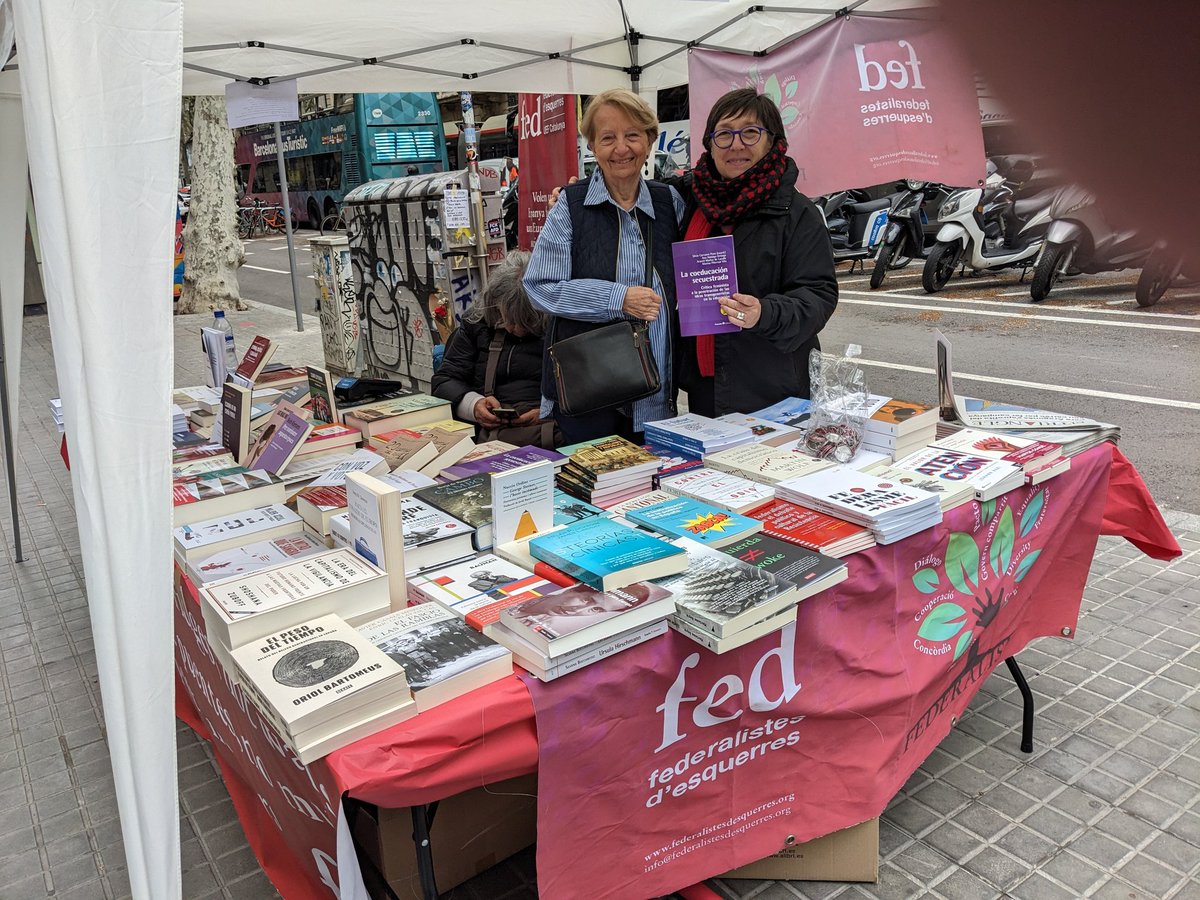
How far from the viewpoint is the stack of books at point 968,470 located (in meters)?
2.35

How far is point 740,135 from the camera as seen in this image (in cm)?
290

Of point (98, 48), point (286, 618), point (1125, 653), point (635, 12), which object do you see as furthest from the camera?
point (635, 12)

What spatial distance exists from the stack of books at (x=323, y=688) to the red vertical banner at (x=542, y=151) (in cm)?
470

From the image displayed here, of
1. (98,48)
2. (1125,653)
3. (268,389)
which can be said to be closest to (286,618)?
(98,48)

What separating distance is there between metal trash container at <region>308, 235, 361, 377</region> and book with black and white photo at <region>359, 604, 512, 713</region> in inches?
264

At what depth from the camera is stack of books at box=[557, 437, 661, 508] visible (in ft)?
8.14

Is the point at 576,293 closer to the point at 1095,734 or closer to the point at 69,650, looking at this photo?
the point at 1095,734

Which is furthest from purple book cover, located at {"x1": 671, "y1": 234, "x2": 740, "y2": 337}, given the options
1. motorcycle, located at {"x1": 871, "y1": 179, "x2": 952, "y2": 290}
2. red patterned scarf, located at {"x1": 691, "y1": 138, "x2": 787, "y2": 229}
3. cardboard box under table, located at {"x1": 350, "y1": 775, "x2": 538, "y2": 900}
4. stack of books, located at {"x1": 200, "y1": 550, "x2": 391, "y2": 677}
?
motorcycle, located at {"x1": 871, "y1": 179, "x2": 952, "y2": 290}

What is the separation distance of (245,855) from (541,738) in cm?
138

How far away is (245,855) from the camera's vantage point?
8.16ft

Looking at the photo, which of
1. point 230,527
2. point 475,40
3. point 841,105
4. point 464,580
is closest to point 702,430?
point 464,580

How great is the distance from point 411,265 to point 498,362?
366 centimetres

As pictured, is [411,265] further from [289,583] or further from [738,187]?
[289,583]

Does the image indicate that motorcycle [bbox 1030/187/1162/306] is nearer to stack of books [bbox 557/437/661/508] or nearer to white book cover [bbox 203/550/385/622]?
white book cover [bbox 203/550/385/622]
